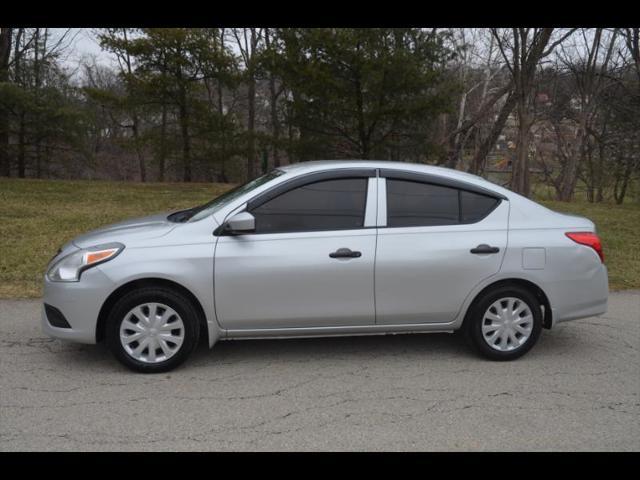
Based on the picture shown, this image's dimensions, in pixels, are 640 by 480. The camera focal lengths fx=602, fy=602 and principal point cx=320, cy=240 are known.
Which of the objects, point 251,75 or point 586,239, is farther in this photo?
point 251,75

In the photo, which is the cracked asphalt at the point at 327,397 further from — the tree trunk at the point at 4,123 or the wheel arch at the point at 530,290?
the tree trunk at the point at 4,123

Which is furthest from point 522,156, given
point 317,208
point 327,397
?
point 327,397

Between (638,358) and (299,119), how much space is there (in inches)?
582

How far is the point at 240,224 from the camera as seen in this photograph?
447 centimetres

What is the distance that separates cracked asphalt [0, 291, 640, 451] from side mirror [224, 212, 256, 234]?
3.54 feet

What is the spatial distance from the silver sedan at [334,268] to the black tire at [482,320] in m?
0.01

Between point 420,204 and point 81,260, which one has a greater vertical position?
point 420,204

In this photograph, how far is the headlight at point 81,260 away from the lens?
442cm

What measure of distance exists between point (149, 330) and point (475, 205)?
277cm

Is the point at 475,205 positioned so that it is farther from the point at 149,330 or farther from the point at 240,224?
the point at 149,330

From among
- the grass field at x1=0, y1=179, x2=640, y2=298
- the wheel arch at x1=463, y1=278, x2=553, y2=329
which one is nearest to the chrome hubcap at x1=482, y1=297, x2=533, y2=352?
the wheel arch at x1=463, y1=278, x2=553, y2=329

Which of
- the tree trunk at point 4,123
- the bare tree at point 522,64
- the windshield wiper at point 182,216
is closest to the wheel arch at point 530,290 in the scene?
the windshield wiper at point 182,216

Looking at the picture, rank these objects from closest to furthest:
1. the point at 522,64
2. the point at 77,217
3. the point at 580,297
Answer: the point at 580,297 → the point at 77,217 → the point at 522,64
